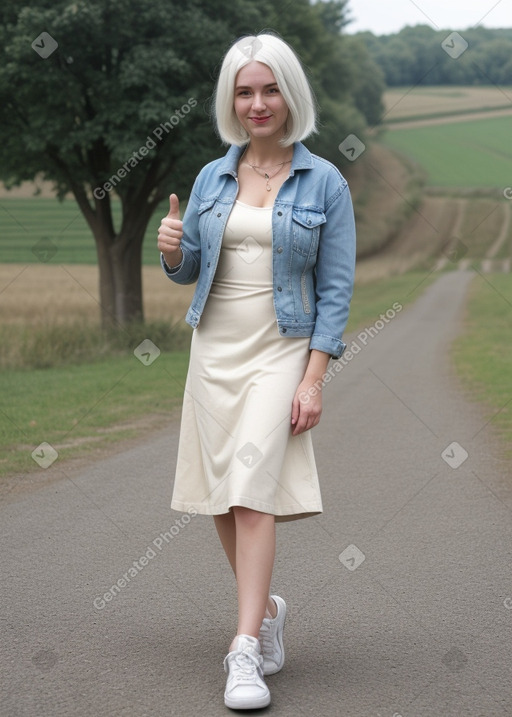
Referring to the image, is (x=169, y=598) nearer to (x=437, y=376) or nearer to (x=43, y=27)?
(x=437, y=376)

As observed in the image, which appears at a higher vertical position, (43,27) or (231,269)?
(231,269)

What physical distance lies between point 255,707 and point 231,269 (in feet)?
4.67

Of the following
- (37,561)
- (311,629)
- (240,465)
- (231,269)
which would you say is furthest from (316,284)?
(37,561)

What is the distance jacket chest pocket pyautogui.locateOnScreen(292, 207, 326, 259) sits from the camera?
3.53 metres

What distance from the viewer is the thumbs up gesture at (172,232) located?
3568mm

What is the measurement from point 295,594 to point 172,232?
181cm

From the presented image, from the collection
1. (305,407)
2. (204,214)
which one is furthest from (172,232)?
(305,407)

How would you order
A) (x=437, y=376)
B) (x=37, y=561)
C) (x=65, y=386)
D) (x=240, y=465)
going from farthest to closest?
(x=437, y=376) → (x=65, y=386) → (x=37, y=561) → (x=240, y=465)

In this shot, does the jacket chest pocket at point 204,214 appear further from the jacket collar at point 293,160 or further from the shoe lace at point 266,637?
the shoe lace at point 266,637

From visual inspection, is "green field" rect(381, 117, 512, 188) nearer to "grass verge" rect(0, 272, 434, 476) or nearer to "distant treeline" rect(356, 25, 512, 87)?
"distant treeline" rect(356, 25, 512, 87)

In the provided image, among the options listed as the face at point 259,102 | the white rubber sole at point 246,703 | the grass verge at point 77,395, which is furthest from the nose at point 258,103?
the grass verge at point 77,395

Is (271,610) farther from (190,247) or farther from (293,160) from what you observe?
(293,160)

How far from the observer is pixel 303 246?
140 inches

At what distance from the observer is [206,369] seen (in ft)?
12.1
